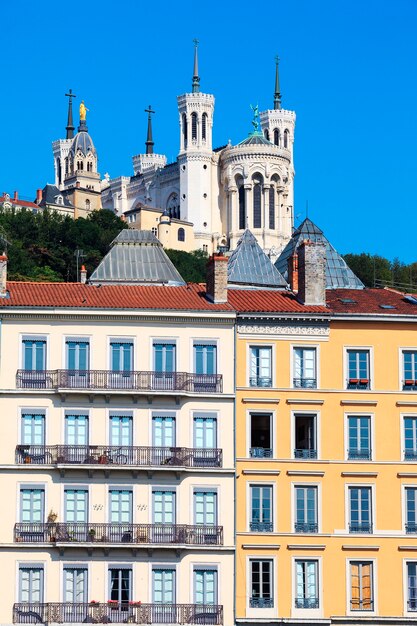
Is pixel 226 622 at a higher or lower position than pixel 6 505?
lower

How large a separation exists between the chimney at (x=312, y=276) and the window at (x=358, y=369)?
249 centimetres

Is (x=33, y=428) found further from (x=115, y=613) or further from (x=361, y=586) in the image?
(x=361, y=586)

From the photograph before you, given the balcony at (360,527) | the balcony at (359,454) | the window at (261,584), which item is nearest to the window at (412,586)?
the balcony at (360,527)

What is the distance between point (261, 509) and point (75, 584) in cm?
745

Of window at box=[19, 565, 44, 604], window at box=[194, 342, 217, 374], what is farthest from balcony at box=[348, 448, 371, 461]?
window at box=[19, 565, 44, 604]

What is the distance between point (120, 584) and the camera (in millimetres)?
55562

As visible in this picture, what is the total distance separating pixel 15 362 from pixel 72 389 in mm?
2466

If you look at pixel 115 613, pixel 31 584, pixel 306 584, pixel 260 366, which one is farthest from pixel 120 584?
pixel 260 366

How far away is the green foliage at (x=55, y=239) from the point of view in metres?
142

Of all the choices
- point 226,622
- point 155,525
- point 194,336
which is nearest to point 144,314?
point 194,336

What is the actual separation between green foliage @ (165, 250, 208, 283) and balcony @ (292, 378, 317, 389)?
308 feet

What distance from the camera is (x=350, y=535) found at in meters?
57.2

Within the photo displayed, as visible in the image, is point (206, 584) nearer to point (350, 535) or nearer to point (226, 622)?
point (226, 622)

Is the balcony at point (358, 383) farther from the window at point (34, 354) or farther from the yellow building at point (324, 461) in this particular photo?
the window at point (34, 354)
